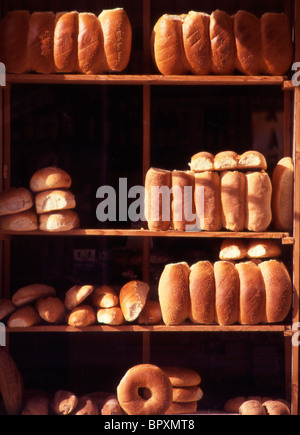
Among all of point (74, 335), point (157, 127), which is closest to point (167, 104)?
point (157, 127)

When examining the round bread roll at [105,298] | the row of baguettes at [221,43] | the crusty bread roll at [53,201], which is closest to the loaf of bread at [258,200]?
the row of baguettes at [221,43]

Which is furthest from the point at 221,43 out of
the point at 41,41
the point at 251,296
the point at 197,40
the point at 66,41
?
the point at 251,296

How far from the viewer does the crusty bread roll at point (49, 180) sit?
207 centimetres

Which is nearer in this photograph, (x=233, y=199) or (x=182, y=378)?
(x=233, y=199)

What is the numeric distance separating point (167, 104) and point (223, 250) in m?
0.88

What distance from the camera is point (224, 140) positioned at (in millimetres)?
2443

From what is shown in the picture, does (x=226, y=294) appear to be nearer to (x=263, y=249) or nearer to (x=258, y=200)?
(x=263, y=249)

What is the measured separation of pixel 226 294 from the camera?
2020 mm

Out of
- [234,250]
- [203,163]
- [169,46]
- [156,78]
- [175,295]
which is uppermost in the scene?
[169,46]

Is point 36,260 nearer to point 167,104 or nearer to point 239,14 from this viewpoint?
point 167,104

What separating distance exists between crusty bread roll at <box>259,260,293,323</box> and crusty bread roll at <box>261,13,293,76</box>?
0.95m

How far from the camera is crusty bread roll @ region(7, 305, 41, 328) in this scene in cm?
206

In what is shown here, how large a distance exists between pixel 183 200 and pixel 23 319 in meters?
0.93

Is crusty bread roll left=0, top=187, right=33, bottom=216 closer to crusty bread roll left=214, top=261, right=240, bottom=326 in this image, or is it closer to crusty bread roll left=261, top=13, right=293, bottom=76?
crusty bread roll left=214, top=261, right=240, bottom=326
